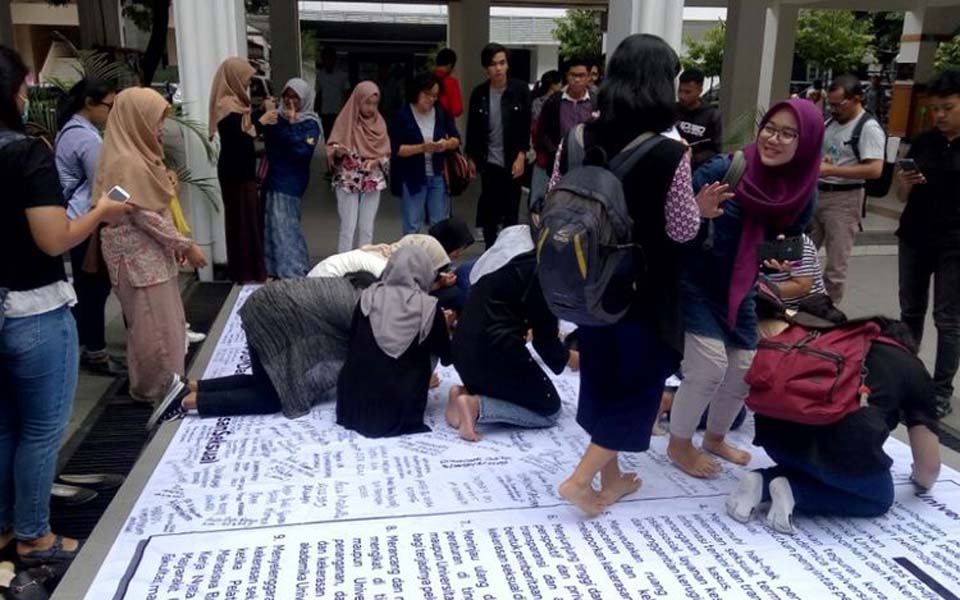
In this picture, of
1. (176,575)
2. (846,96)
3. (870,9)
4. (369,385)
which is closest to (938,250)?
(846,96)

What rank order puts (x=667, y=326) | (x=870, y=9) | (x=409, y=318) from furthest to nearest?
(x=870, y=9)
(x=409, y=318)
(x=667, y=326)

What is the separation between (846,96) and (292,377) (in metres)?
3.02

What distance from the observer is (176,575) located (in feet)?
7.18

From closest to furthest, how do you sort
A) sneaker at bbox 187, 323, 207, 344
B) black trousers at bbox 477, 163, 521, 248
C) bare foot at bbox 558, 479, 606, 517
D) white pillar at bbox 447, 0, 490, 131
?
bare foot at bbox 558, 479, 606, 517 < sneaker at bbox 187, 323, 207, 344 < black trousers at bbox 477, 163, 521, 248 < white pillar at bbox 447, 0, 490, 131

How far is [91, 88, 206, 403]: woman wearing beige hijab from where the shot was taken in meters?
3.12

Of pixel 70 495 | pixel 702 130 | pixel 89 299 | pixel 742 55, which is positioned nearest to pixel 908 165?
pixel 702 130

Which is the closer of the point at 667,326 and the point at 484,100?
the point at 667,326

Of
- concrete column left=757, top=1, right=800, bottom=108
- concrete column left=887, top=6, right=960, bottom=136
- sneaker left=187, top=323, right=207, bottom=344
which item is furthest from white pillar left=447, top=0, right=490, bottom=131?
sneaker left=187, top=323, right=207, bottom=344

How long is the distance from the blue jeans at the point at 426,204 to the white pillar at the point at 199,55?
1265mm

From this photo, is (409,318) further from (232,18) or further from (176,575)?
(232,18)

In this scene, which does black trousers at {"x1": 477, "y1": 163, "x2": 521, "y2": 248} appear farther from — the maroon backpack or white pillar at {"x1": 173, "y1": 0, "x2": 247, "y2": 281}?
the maroon backpack

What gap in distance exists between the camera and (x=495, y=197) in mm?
6062

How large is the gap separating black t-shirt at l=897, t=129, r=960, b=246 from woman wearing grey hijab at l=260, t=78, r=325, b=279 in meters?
3.34

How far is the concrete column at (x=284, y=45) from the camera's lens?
11922mm
